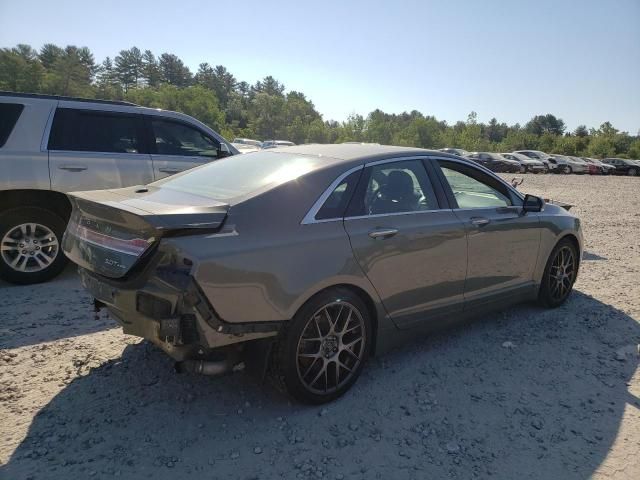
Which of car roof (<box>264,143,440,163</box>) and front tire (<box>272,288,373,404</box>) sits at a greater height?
car roof (<box>264,143,440,163</box>)

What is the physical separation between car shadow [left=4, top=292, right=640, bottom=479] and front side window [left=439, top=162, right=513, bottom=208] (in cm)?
125

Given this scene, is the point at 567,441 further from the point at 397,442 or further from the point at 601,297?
the point at 601,297

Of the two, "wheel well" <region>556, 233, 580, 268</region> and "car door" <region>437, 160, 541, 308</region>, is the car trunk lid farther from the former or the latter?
"wheel well" <region>556, 233, 580, 268</region>

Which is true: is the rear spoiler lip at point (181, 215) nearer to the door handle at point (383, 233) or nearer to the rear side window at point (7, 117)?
the door handle at point (383, 233)

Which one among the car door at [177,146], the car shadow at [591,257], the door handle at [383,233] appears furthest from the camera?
the car shadow at [591,257]

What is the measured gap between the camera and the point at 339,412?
3.07 m

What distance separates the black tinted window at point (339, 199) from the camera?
3.09m

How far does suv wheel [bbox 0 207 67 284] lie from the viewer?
5.01 m

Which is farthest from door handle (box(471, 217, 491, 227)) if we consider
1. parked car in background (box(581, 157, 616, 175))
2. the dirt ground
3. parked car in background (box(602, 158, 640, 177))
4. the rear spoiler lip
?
parked car in background (box(602, 158, 640, 177))

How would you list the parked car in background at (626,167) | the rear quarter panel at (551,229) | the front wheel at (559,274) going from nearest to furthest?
the rear quarter panel at (551,229)
the front wheel at (559,274)
the parked car in background at (626,167)

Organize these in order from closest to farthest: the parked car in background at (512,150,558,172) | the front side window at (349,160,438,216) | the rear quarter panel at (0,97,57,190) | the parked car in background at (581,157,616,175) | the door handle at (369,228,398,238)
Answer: the door handle at (369,228,398,238) → the front side window at (349,160,438,216) → the rear quarter panel at (0,97,57,190) → the parked car in background at (512,150,558,172) → the parked car in background at (581,157,616,175)

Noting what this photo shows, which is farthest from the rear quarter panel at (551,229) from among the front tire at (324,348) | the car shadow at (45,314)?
the car shadow at (45,314)

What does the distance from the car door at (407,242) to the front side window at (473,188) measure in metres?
0.27

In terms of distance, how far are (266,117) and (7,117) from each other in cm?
9905
